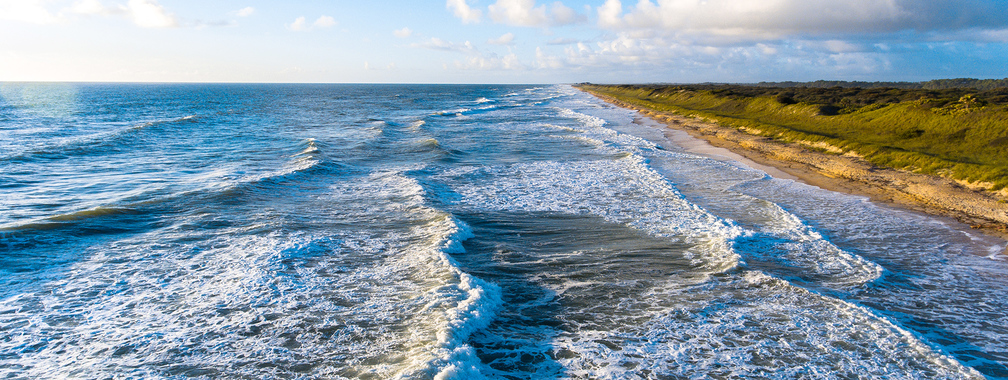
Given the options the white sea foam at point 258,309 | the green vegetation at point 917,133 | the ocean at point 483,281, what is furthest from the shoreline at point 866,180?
the white sea foam at point 258,309

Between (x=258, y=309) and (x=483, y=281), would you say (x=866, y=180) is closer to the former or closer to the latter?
(x=483, y=281)

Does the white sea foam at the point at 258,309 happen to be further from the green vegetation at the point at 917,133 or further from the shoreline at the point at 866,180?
the green vegetation at the point at 917,133

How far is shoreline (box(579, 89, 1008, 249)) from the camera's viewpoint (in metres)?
15.3

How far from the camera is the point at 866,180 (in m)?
20.2

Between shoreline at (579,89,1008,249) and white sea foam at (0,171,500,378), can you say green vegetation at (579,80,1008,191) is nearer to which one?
shoreline at (579,89,1008,249)

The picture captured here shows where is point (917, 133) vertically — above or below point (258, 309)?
above

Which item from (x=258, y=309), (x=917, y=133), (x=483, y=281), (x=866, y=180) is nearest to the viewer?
(x=258, y=309)

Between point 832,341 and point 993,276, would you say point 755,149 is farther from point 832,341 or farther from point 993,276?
point 832,341

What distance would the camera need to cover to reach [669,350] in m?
7.74

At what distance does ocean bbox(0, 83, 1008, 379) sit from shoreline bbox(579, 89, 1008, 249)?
43.3 inches

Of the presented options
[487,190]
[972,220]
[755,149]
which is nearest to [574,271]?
[487,190]

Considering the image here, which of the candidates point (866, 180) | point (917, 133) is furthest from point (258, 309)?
point (917, 133)

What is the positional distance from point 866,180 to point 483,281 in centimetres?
1808

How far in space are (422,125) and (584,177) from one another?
27.9m
